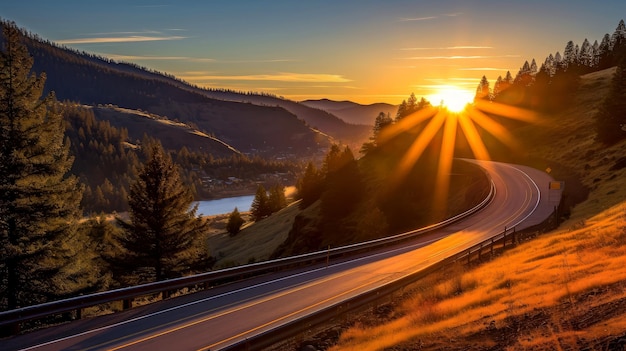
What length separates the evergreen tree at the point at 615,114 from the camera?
6106 centimetres

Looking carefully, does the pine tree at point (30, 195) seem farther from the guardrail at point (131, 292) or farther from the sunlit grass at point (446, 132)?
the sunlit grass at point (446, 132)

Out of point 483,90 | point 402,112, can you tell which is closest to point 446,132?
point 402,112

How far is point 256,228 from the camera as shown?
301ft

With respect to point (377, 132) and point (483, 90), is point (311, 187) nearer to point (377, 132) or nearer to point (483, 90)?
point (377, 132)

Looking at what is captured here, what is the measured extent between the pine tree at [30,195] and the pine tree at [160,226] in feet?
23.7

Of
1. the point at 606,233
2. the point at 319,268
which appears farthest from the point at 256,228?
the point at 606,233

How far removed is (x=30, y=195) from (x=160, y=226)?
9422 mm

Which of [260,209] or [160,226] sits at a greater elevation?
[160,226]

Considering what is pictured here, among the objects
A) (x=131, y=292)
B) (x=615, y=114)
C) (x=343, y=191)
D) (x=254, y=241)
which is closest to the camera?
(x=131, y=292)

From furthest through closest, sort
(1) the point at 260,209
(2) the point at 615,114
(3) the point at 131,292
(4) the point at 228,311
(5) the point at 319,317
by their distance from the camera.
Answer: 1. (1) the point at 260,209
2. (2) the point at 615,114
3. (4) the point at 228,311
4. (3) the point at 131,292
5. (5) the point at 319,317

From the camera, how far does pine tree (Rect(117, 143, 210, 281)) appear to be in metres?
27.9

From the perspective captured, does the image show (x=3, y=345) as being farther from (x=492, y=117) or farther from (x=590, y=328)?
(x=492, y=117)

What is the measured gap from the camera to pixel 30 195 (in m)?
19.3

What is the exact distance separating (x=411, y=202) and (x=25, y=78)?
52.2 m
